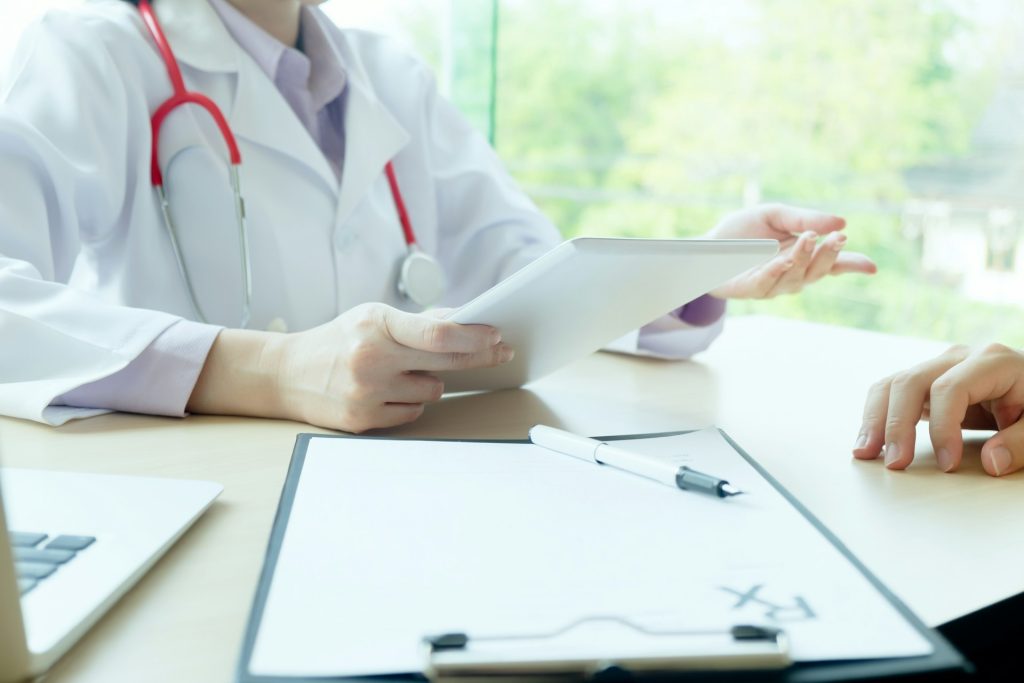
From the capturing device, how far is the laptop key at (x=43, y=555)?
375 mm

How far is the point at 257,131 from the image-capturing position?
0.97m

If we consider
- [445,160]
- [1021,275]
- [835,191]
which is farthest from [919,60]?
[445,160]

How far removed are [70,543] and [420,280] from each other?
0.68m

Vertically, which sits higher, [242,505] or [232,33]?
[232,33]

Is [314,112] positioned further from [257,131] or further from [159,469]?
Answer: [159,469]

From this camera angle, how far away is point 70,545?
1.29ft

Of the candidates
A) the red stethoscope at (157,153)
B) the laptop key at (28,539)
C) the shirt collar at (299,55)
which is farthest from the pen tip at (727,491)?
the shirt collar at (299,55)

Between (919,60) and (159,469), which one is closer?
(159,469)

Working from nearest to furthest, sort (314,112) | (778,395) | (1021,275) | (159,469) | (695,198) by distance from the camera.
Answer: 1. (159,469)
2. (778,395)
3. (314,112)
4. (1021,275)
5. (695,198)

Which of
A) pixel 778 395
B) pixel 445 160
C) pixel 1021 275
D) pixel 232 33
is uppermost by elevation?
pixel 232 33

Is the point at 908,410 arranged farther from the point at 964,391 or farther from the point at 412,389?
the point at 412,389

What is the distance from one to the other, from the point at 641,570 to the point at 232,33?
0.86m

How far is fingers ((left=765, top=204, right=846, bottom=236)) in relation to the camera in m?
0.89

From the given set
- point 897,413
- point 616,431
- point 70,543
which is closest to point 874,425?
point 897,413
